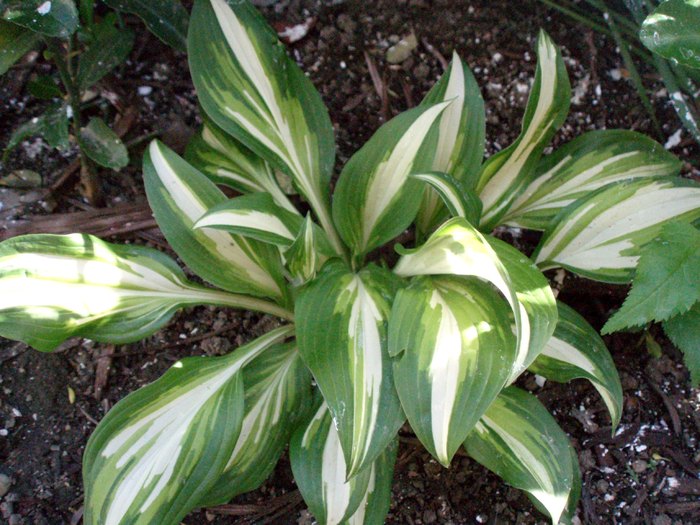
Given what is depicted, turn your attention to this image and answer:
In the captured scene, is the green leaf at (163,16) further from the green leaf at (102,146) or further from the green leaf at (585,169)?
the green leaf at (585,169)

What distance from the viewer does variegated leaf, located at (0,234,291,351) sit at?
1.06 meters

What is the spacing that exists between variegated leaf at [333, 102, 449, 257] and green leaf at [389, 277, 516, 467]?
0.23 m

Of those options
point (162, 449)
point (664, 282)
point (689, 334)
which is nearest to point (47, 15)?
point (162, 449)

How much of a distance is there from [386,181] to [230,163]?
370 millimetres

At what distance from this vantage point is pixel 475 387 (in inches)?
37.6

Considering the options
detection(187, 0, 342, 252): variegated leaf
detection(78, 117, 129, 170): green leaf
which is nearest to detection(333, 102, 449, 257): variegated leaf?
detection(187, 0, 342, 252): variegated leaf

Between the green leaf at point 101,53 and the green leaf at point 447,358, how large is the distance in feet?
2.71

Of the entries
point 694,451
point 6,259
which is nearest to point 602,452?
point 694,451

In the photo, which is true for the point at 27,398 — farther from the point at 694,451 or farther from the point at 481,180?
the point at 694,451

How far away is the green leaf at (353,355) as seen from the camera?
986 millimetres

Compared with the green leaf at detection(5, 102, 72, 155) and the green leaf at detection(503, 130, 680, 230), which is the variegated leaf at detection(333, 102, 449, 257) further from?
the green leaf at detection(5, 102, 72, 155)

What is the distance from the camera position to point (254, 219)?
3.68 ft

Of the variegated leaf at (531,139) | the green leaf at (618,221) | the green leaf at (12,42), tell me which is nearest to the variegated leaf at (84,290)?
the green leaf at (12,42)

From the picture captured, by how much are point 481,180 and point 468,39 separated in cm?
54
